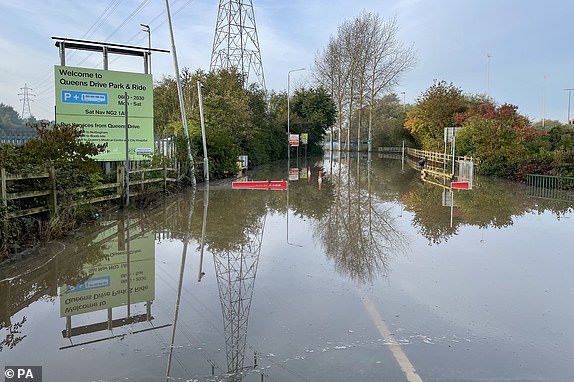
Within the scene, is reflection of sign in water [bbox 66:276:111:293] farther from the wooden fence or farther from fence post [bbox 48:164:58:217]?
fence post [bbox 48:164:58:217]

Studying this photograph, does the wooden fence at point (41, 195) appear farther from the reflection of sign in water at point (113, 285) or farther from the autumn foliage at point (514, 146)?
the autumn foliage at point (514, 146)

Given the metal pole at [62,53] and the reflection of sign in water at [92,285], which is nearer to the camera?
the reflection of sign in water at [92,285]

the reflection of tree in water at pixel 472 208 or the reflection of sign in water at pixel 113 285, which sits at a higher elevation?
the reflection of tree in water at pixel 472 208

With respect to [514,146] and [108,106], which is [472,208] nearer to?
[108,106]

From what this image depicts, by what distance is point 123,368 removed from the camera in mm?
4555

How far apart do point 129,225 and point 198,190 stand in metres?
8.99

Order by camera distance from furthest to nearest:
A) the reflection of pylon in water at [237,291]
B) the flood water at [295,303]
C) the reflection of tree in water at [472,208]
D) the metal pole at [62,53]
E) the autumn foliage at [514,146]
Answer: the autumn foliage at [514,146] → the metal pole at [62,53] → the reflection of tree in water at [472,208] → the reflection of pylon in water at [237,291] → the flood water at [295,303]

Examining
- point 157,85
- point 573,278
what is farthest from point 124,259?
point 157,85

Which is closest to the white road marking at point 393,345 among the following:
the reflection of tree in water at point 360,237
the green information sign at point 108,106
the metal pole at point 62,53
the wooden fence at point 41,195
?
the reflection of tree in water at point 360,237

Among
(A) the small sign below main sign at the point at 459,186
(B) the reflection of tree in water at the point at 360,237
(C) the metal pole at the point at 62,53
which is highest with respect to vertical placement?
(C) the metal pole at the point at 62,53

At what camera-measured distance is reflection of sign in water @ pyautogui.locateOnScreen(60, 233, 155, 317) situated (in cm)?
650

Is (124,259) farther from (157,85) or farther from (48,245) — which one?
(157,85)

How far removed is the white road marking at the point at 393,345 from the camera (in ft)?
14.5

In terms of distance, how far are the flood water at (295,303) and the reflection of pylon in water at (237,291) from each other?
24 mm
